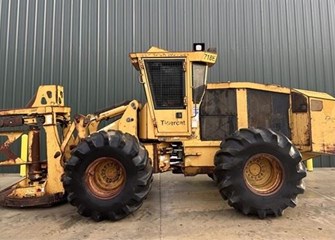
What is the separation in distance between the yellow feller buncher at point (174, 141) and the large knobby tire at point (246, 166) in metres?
0.02

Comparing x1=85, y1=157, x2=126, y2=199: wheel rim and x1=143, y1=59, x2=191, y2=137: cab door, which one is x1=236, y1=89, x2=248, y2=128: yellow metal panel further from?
x1=85, y1=157, x2=126, y2=199: wheel rim

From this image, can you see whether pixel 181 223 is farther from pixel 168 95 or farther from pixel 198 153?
pixel 168 95

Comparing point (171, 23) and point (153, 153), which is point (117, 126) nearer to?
point (153, 153)

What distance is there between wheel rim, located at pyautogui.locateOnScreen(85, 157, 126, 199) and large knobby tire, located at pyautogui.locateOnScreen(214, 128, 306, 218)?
1.55m

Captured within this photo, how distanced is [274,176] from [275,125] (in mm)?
1277

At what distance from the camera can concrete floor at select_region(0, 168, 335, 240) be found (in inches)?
165

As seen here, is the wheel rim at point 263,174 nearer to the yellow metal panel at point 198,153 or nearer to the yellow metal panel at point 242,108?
the yellow metal panel at point 198,153

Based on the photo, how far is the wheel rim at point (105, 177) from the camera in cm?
490

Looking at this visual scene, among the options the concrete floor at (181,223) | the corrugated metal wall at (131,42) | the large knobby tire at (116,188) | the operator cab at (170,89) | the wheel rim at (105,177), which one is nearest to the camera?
the concrete floor at (181,223)

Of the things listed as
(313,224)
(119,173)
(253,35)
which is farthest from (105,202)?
(253,35)

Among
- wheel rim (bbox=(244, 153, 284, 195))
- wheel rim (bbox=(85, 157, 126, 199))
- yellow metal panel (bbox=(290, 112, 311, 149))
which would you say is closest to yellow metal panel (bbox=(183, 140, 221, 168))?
wheel rim (bbox=(244, 153, 284, 195))

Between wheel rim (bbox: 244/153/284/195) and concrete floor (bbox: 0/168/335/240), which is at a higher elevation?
wheel rim (bbox: 244/153/284/195)

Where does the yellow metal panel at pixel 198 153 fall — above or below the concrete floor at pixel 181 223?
above

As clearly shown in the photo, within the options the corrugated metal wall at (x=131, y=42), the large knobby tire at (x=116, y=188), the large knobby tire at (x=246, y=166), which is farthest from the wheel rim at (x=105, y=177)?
the corrugated metal wall at (x=131, y=42)
